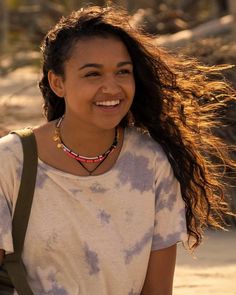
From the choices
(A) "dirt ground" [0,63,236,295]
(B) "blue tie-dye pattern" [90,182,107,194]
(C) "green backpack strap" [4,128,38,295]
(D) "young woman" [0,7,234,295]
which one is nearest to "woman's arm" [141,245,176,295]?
(D) "young woman" [0,7,234,295]

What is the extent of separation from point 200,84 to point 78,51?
57 cm

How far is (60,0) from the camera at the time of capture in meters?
15.2

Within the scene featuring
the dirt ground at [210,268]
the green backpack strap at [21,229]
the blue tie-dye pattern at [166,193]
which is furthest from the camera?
the dirt ground at [210,268]

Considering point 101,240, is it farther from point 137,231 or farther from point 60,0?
point 60,0

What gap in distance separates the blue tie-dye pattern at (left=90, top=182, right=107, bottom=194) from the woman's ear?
29 cm

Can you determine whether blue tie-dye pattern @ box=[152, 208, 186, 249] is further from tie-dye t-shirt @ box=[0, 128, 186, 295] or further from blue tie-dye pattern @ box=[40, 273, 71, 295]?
blue tie-dye pattern @ box=[40, 273, 71, 295]

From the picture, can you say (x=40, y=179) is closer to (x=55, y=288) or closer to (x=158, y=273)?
(x=55, y=288)

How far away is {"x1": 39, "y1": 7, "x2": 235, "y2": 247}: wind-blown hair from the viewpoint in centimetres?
354

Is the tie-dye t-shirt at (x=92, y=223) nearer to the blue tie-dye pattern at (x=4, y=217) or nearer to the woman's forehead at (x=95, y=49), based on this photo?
the blue tie-dye pattern at (x=4, y=217)

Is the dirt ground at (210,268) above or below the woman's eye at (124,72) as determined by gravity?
below

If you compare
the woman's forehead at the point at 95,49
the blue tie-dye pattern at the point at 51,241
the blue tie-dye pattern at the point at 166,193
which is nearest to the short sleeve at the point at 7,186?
the blue tie-dye pattern at the point at 51,241

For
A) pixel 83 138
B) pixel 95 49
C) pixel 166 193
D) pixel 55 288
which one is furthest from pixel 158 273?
pixel 95 49

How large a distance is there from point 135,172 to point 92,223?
0.77 feet

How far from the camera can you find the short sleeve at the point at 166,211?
3.64 metres
